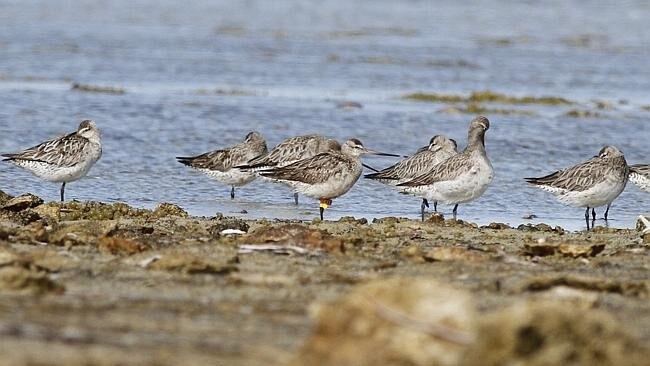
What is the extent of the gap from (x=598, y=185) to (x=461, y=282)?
6364 millimetres

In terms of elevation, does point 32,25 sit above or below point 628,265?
above

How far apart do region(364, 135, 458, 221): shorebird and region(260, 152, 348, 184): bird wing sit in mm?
760

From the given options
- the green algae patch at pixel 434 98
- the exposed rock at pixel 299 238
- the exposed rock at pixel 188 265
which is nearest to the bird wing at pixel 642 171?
the exposed rock at pixel 299 238

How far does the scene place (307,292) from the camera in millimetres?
6859

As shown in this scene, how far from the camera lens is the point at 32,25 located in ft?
113

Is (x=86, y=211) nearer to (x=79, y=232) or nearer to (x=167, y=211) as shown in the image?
(x=167, y=211)

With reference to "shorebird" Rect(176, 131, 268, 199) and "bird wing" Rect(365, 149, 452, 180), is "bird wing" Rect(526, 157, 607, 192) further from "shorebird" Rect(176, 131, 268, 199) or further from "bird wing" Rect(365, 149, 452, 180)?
"shorebird" Rect(176, 131, 268, 199)

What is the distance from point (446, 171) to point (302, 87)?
10.3 m

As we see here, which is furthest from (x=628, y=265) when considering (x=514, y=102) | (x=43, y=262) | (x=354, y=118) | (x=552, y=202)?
(x=514, y=102)

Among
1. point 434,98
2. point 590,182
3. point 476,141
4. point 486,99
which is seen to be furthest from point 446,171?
point 486,99

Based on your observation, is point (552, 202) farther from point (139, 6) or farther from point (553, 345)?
point (139, 6)

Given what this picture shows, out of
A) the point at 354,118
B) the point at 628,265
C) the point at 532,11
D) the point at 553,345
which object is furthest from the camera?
the point at 532,11

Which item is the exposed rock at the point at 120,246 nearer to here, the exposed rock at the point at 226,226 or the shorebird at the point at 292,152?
the exposed rock at the point at 226,226

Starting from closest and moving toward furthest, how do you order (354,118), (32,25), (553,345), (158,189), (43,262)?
(553,345), (43,262), (158,189), (354,118), (32,25)
